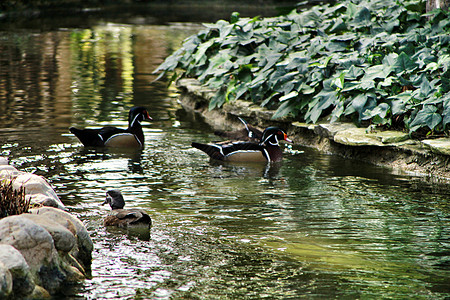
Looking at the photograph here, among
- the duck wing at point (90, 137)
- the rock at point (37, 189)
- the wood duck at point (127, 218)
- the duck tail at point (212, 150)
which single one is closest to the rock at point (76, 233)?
the rock at point (37, 189)

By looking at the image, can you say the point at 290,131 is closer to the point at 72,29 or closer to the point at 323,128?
the point at 323,128

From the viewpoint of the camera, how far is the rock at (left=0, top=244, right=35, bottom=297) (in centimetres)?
485

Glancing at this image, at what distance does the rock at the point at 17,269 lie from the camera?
4.85 metres

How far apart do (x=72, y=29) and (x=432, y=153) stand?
29932 mm

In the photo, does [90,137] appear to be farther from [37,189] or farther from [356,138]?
[37,189]

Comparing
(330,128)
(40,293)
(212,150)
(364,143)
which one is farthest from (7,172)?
(330,128)

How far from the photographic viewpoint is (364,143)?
10625 mm

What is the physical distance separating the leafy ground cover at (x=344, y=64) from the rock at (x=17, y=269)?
703 cm

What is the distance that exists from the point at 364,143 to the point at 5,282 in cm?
713

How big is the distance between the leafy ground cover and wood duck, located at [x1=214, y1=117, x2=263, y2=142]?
71 cm

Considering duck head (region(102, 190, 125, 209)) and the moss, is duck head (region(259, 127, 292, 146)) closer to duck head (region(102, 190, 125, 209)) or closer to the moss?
duck head (region(102, 190, 125, 209))

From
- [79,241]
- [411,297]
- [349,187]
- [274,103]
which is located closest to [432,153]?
[349,187]

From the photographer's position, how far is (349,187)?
923 centimetres

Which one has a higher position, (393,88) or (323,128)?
(393,88)
